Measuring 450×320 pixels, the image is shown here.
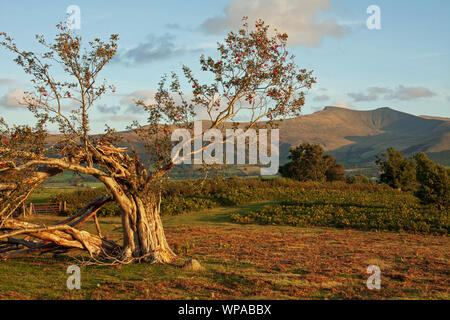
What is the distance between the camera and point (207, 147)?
14.7 meters

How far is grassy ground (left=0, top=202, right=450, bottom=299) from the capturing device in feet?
34.1

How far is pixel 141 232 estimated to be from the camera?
1427cm

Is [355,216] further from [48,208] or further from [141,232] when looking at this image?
[48,208]

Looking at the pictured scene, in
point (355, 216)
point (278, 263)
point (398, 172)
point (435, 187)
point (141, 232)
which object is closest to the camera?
point (141, 232)

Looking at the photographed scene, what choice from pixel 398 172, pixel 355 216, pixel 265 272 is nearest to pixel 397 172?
pixel 398 172

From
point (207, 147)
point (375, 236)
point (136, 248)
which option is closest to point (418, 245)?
point (375, 236)

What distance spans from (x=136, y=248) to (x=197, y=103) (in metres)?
5.55

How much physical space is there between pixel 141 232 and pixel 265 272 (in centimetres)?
445

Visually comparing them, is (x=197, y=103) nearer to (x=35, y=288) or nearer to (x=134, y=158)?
(x=134, y=158)

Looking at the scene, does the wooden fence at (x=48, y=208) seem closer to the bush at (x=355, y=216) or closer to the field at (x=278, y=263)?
the field at (x=278, y=263)

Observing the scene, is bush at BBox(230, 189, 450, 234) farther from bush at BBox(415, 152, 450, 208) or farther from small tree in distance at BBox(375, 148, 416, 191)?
small tree in distance at BBox(375, 148, 416, 191)

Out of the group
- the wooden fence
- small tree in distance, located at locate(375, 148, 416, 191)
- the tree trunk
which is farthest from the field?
small tree in distance, located at locate(375, 148, 416, 191)

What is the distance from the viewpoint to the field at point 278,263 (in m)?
10.5

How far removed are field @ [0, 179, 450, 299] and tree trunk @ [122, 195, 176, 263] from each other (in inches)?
25.9
